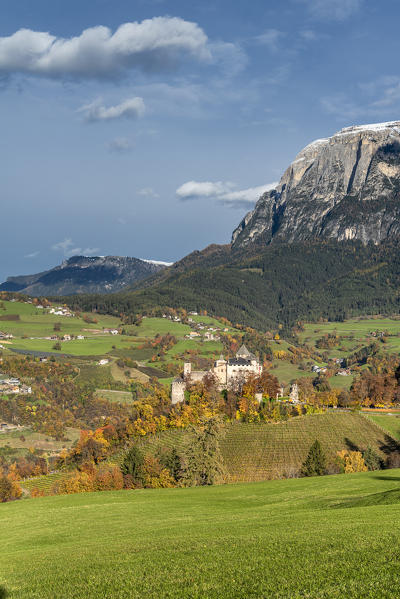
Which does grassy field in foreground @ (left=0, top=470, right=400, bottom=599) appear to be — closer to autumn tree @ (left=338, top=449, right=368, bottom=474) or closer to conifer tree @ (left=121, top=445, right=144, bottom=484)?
conifer tree @ (left=121, top=445, right=144, bottom=484)

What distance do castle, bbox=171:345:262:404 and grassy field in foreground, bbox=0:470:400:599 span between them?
100771 millimetres

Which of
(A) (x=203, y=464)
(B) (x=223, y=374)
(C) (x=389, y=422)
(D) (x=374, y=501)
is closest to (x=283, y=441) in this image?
(C) (x=389, y=422)

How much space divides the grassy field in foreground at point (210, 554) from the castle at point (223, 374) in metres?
101

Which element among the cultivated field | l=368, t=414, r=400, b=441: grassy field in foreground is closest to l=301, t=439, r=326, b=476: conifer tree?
the cultivated field

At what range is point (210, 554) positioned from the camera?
2244 centimetres

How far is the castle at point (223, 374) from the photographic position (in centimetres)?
14725

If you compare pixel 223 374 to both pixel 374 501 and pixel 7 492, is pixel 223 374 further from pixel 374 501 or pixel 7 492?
pixel 374 501

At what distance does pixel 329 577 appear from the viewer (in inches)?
663

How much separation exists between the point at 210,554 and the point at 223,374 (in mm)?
128524

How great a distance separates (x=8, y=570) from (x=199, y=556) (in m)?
9.47

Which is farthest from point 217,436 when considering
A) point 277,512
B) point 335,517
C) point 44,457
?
point 44,457

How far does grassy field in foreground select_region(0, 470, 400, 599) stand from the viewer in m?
16.8

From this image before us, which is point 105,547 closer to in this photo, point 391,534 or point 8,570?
point 8,570

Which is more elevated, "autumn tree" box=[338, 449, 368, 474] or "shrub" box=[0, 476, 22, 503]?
"autumn tree" box=[338, 449, 368, 474]
